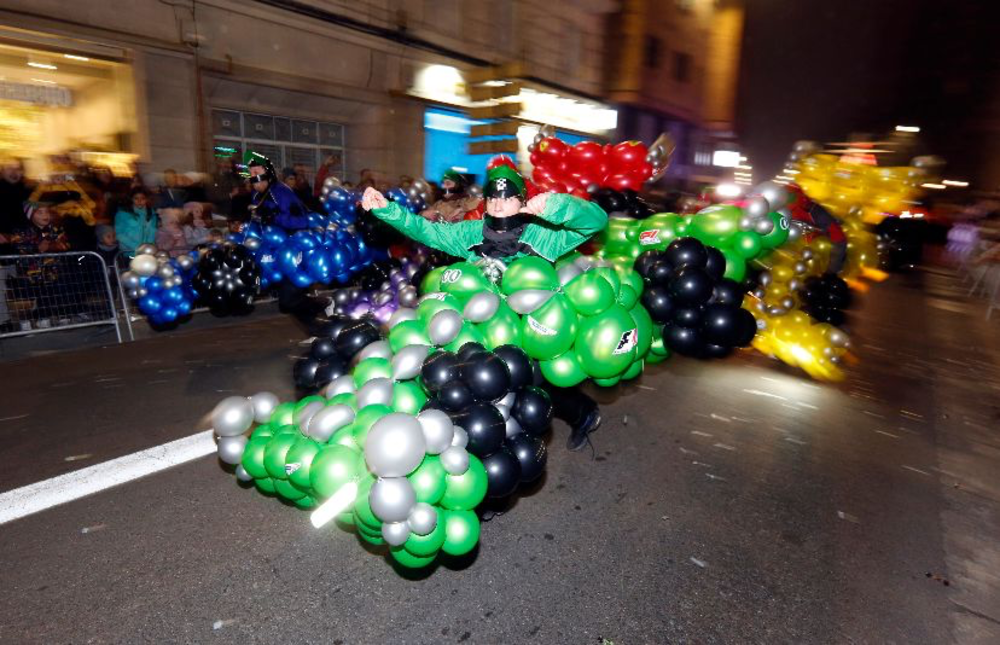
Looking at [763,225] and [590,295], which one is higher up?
[763,225]

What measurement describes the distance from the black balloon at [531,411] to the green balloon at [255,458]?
1.25 metres

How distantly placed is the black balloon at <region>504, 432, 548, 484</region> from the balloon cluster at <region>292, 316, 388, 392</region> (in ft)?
3.30

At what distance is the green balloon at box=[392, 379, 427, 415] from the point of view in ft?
8.77

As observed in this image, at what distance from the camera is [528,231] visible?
3629mm

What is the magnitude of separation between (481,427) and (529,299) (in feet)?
2.48

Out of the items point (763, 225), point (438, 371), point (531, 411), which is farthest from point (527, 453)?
point (763, 225)

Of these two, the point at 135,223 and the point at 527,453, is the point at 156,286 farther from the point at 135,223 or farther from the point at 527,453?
the point at 527,453

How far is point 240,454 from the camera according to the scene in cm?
306

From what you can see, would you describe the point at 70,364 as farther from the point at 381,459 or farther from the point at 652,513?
the point at 652,513

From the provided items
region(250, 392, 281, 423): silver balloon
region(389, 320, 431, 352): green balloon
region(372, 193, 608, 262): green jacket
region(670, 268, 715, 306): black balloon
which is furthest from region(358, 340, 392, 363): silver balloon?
region(670, 268, 715, 306): black balloon

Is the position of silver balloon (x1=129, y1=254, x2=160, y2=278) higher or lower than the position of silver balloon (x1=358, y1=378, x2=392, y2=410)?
higher

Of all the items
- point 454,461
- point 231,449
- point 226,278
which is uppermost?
point 226,278

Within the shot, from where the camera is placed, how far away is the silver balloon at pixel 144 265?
5.20 metres

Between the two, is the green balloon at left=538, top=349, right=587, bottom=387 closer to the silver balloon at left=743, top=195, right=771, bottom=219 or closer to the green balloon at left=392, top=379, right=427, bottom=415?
the green balloon at left=392, top=379, right=427, bottom=415
